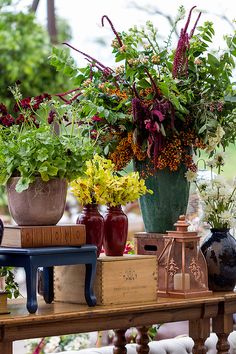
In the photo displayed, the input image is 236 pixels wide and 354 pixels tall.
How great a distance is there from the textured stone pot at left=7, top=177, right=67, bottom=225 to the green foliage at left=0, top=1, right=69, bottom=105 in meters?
3.65

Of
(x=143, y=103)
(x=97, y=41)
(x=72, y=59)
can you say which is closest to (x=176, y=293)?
(x=143, y=103)

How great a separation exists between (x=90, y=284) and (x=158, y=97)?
2.49 ft

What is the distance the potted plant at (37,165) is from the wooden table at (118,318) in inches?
11.5

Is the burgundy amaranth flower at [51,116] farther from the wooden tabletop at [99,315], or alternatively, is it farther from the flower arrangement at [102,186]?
the wooden tabletop at [99,315]

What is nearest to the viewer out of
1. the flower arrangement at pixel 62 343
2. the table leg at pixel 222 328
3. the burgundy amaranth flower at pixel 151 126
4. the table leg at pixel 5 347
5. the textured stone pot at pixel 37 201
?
the table leg at pixel 5 347

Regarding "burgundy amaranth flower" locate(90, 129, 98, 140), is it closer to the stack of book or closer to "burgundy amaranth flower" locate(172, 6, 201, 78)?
"burgundy amaranth flower" locate(172, 6, 201, 78)

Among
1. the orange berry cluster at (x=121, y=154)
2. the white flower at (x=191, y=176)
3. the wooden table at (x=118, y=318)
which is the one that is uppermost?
the orange berry cluster at (x=121, y=154)

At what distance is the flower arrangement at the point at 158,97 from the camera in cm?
319

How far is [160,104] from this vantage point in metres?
3.16

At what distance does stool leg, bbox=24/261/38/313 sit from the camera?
2.66 metres

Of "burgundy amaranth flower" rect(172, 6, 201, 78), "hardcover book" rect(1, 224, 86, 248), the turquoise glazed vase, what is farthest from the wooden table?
"burgundy amaranth flower" rect(172, 6, 201, 78)

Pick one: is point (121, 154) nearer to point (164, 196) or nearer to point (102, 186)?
point (164, 196)

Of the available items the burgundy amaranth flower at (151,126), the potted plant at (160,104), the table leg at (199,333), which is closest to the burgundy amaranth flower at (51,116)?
the potted plant at (160,104)

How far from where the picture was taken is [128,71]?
10.5ft
